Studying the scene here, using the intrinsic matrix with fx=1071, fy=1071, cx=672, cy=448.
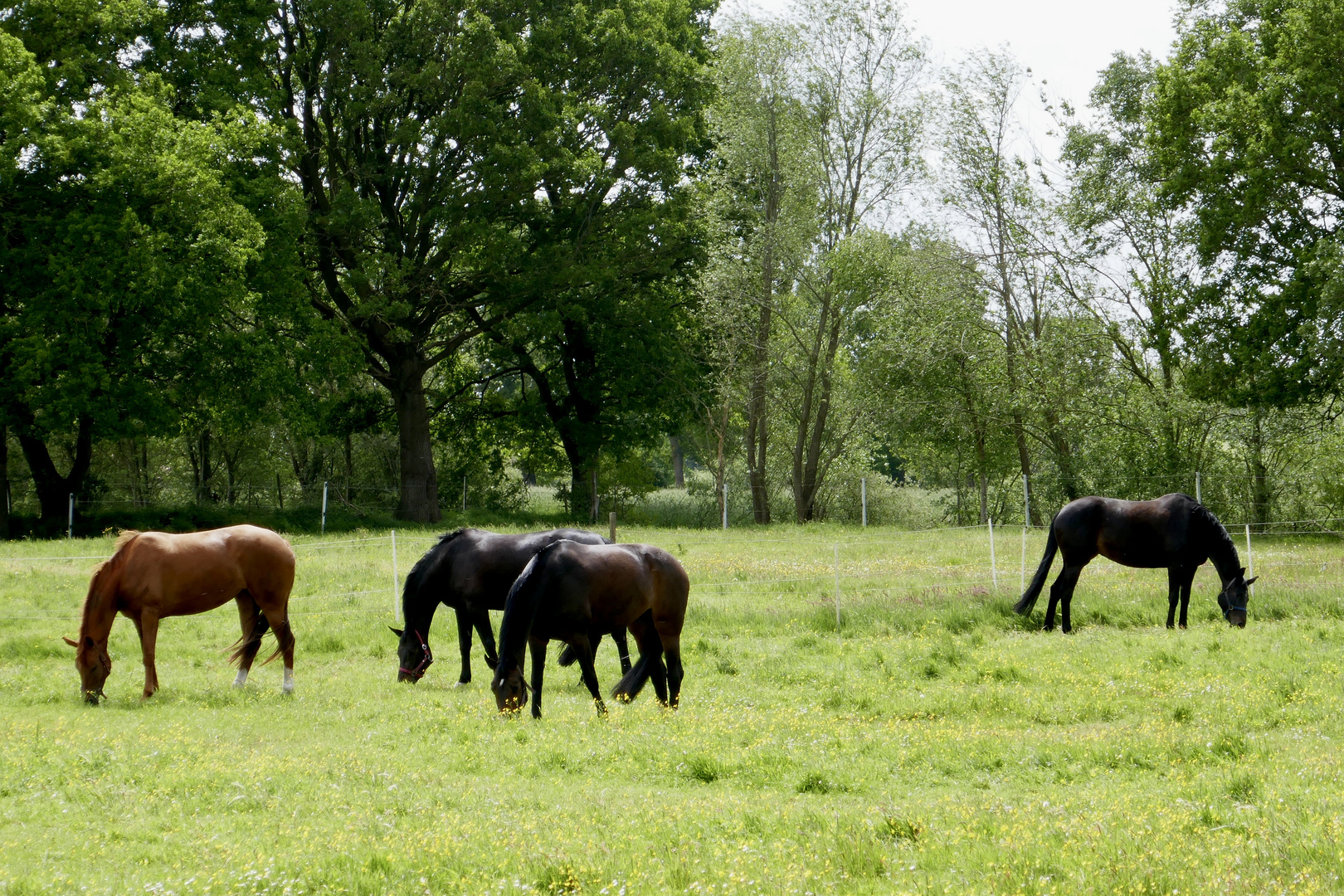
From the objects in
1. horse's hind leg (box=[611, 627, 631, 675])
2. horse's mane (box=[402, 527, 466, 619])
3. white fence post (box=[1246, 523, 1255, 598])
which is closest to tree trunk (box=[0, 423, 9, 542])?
horse's mane (box=[402, 527, 466, 619])

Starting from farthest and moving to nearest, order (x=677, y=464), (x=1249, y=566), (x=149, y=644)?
(x=677, y=464) → (x=1249, y=566) → (x=149, y=644)

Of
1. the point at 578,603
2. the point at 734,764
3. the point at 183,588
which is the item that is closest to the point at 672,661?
the point at 578,603

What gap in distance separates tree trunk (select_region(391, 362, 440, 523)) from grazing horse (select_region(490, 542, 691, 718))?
23.7 meters

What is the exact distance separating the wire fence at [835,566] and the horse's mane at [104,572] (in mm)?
3377

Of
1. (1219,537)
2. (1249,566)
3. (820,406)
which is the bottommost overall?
(1249,566)

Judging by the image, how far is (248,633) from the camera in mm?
12453

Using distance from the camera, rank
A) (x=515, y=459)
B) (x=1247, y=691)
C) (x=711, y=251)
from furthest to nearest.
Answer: (x=515, y=459)
(x=711, y=251)
(x=1247, y=691)

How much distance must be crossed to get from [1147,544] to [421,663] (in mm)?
10257

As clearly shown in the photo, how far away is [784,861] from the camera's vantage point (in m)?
5.63

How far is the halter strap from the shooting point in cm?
1226

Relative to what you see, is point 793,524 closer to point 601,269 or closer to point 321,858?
point 601,269

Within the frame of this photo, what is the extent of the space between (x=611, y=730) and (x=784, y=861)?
11.5 ft

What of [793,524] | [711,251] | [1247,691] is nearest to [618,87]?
[711,251]

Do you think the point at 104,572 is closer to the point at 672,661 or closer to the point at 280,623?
the point at 280,623
